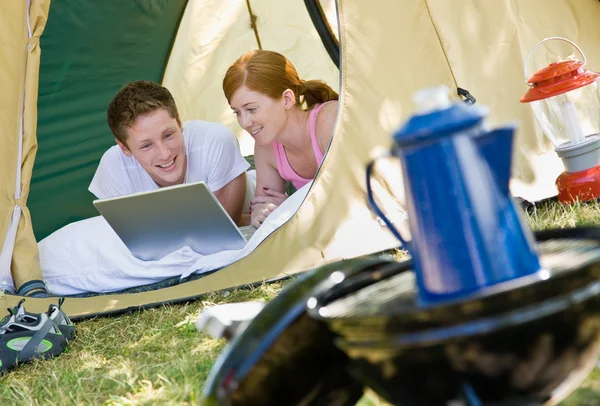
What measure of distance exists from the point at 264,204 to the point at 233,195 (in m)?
0.24

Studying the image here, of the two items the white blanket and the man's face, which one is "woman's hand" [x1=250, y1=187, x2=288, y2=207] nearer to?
the man's face

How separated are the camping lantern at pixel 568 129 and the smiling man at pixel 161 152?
3.94 ft

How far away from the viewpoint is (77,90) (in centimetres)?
356

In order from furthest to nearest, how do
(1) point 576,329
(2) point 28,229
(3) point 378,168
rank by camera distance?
(2) point 28,229
(3) point 378,168
(1) point 576,329

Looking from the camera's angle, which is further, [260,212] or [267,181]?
[267,181]

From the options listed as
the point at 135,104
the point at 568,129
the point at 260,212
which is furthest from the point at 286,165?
the point at 568,129

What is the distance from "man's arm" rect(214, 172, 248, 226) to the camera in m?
3.09

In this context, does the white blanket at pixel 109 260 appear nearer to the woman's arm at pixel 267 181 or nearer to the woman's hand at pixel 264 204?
the woman's hand at pixel 264 204

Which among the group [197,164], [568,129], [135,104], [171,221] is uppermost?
[135,104]

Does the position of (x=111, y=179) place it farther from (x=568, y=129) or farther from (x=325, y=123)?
(x=568, y=129)

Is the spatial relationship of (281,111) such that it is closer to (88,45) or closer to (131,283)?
(131,283)

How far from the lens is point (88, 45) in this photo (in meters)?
3.54

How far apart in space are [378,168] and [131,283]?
890 mm

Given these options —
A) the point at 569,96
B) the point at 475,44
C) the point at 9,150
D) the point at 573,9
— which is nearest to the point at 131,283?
the point at 9,150
